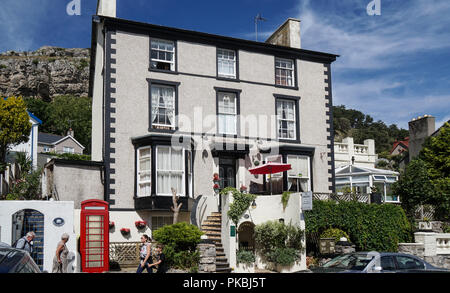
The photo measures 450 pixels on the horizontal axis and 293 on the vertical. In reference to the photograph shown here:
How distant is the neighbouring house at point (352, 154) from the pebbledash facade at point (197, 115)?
1290 centimetres

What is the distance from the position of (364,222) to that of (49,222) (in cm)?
1464

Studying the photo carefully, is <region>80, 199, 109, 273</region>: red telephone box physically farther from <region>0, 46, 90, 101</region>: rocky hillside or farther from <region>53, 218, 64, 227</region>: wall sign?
<region>0, 46, 90, 101</region>: rocky hillside

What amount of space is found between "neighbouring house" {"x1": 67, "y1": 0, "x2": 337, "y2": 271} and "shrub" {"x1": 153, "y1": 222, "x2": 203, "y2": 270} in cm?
205

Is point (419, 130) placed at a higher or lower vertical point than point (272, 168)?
higher

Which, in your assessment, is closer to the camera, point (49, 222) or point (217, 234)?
point (49, 222)

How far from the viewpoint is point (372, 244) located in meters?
23.2

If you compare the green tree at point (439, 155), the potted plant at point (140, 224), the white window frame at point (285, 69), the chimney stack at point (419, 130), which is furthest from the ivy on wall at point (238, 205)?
the chimney stack at point (419, 130)

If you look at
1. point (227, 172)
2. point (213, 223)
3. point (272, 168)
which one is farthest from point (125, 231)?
point (272, 168)

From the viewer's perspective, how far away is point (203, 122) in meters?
25.2

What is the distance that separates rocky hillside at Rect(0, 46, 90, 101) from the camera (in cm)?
9200

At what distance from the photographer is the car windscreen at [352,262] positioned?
13.1 meters

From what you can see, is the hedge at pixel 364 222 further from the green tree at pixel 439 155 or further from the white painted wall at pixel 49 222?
the white painted wall at pixel 49 222

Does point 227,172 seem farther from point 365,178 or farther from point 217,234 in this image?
point 365,178
